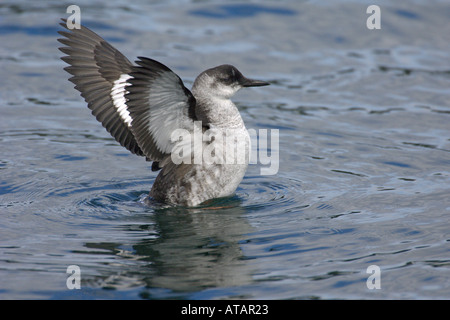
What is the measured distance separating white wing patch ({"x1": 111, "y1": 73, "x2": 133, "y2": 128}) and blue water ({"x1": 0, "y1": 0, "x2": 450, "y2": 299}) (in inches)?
37.8

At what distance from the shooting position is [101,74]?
6812 mm

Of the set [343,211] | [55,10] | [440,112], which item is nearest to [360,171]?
[343,211]

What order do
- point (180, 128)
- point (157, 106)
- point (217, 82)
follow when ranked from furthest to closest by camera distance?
point (217, 82), point (180, 128), point (157, 106)

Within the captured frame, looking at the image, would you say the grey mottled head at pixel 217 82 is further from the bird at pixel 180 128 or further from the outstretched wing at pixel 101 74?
the outstretched wing at pixel 101 74

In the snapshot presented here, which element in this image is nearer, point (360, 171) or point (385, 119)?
point (360, 171)

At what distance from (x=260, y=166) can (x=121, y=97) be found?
7.68 feet

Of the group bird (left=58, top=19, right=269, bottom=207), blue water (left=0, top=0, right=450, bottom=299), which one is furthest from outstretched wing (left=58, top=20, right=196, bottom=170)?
blue water (left=0, top=0, right=450, bottom=299)

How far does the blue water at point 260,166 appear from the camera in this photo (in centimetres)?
547

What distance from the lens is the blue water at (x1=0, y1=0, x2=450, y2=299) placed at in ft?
18.0

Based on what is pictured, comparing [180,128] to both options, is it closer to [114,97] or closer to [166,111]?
[166,111]

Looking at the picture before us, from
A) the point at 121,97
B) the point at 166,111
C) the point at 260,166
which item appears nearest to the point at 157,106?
the point at 166,111

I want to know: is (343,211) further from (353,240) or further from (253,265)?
(253,265)

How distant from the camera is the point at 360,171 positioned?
26.5ft

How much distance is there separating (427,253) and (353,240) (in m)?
0.67
